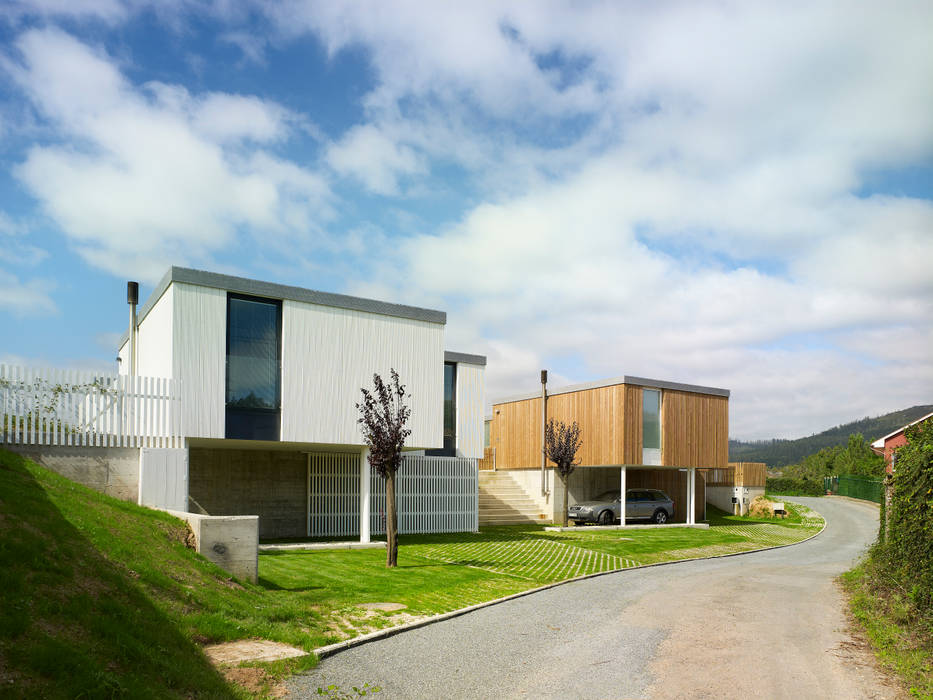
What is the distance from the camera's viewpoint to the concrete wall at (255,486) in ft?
62.4

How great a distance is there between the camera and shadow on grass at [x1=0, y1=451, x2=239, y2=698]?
5176 mm

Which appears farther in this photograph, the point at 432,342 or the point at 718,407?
the point at 718,407

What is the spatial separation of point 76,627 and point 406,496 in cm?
1594

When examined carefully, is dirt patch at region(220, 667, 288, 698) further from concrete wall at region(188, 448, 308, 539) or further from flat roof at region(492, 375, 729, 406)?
flat roof at region(492, 375, 729, 406)

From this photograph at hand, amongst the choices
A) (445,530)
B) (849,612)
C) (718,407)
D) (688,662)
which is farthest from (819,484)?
(688,662)

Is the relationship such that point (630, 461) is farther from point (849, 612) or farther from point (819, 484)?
point (819, 484)

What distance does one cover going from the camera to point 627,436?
1111 inches

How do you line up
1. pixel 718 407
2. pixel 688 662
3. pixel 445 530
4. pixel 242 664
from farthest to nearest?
1. pixel 718 407
2. pixel 445 530
3. pixel 688 662
4. pixel 242 664

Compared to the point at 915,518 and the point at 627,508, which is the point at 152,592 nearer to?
the point at 915,518

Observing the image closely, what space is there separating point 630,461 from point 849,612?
55.5 feet

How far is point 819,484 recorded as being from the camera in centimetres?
5566

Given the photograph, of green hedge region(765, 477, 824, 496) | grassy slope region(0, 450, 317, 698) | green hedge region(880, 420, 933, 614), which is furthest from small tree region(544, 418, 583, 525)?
green hedge region(765, 477, 824, 496)

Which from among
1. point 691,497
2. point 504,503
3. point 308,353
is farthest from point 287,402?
point 691,497

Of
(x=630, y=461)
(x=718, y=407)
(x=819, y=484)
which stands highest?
(x=718, y=407)
